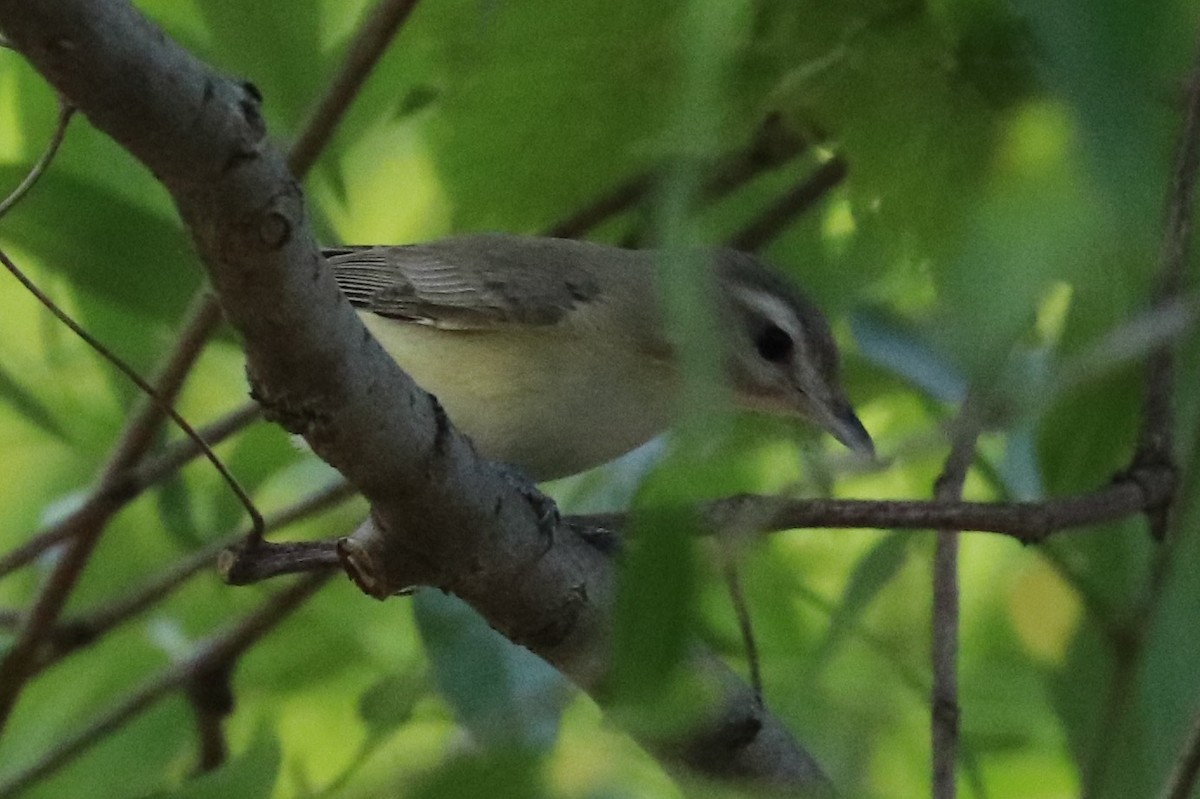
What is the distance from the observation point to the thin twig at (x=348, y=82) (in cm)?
85

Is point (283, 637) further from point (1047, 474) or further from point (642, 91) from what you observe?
point (642, 91)

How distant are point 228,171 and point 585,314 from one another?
81 centimetres

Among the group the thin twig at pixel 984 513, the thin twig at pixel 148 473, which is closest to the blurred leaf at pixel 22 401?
the thin twig at pixel 148 473

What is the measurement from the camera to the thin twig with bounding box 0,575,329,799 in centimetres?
117

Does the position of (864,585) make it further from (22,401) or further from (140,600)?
(140,600)

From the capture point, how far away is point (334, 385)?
0.51 meters

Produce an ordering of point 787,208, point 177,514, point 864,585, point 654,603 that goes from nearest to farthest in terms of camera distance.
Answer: point 654,603 < point 864,585 < point 787,208 < point 177,514

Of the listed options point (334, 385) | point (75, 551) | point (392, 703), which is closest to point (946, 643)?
point (392, 703)

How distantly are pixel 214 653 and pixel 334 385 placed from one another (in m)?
0.80

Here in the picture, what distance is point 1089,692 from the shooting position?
754mm

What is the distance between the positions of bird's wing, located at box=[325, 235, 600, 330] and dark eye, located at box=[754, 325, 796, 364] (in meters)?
0.15

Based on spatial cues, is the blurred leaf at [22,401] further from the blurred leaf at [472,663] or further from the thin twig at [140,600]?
the blurred leaf at [472,663]

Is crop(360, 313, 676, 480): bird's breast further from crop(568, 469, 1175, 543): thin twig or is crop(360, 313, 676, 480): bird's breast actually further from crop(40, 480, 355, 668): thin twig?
crop(568, 469, 1175, 543): thin twig

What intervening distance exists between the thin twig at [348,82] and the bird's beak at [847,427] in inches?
16.3
